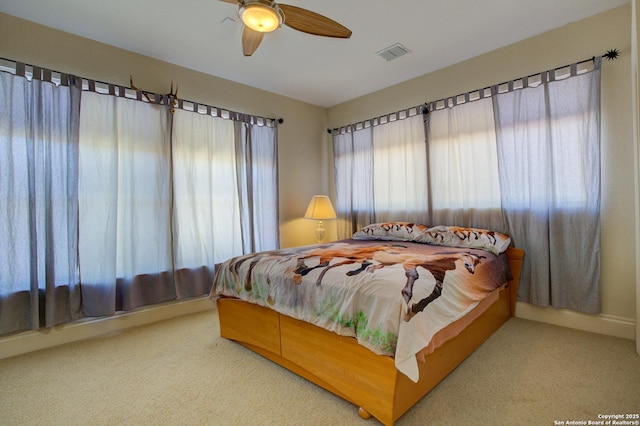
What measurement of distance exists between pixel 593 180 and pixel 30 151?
447cm

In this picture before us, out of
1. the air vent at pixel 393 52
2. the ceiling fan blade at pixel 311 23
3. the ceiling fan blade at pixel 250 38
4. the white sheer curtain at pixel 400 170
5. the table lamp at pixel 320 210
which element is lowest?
the table lamp at pixel 320 210

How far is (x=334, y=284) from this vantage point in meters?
1.67

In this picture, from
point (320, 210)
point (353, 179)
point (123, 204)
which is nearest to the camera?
point (123, 204)

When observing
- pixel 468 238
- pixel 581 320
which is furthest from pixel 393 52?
pixel 581 320

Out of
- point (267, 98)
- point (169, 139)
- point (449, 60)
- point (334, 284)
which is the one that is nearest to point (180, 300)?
point (169, 139)

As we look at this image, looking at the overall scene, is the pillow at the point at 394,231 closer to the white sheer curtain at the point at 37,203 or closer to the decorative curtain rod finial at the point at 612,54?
the decorative curtain rod finial at the point at 612,54

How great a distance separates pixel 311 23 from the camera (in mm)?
Result: 1938

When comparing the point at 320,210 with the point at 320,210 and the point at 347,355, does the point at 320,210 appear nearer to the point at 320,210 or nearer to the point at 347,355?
the point at 320,210

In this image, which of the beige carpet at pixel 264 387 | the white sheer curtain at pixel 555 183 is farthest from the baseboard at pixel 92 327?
the white sheer curtain at pixel 555 183

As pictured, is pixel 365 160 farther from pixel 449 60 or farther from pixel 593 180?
pixel 593 180

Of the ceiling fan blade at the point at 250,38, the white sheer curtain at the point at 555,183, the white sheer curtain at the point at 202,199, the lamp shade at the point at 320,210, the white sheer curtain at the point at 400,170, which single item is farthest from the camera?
the lamp shade at the point at 320,210

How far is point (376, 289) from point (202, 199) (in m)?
2.43

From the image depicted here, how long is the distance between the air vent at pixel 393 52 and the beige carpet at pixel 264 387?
2725 mm

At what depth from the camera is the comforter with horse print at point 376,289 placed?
4.56 feet
